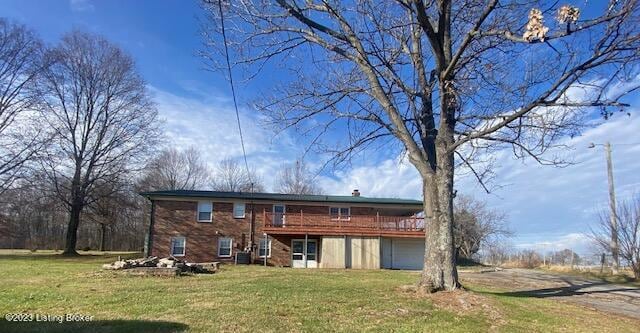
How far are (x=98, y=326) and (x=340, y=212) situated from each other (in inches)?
1031

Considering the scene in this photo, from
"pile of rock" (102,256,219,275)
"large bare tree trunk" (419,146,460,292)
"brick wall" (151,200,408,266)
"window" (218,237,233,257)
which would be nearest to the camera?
"large bare tree trunk" (419,146,460,292)

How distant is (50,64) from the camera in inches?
1406

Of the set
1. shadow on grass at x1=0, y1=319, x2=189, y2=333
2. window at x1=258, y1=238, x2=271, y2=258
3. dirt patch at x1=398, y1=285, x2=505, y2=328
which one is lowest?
shadow on grass at x1=0, y1=319, x2=189, y2=333

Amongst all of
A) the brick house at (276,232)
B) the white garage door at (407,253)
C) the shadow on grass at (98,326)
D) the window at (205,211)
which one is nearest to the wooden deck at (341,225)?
the brick house at (276,232)

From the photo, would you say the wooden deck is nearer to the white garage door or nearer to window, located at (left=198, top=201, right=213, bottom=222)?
the white garage door

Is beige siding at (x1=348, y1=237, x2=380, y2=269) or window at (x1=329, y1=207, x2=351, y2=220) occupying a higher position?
window at (x1=329, y1=207, x2=351, y2=220)

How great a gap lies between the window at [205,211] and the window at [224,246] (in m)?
1.62

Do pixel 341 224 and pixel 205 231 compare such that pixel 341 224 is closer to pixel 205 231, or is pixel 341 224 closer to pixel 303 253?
pixel 303 253

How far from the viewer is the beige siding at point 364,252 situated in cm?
2991

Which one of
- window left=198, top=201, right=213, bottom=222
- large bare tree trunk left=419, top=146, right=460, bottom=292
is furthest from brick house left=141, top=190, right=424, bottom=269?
large bare tree trunk left=419, top=146, right=460, bottom=292

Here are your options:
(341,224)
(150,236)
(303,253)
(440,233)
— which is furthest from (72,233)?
(440,233)

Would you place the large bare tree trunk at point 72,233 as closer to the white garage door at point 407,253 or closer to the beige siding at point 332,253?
the beige siding at point 332,253

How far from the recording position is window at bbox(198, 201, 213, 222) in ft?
104

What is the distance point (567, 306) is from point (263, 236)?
74.0 feet
